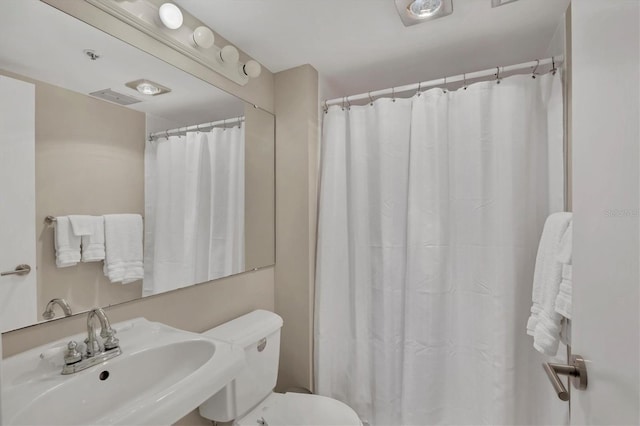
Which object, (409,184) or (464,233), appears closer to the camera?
(464,233)

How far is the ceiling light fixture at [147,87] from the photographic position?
128 centimetres

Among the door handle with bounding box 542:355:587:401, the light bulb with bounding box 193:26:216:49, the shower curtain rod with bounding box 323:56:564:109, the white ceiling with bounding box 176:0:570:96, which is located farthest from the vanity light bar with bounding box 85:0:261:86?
the door handle with bounding box 542:355:587:401

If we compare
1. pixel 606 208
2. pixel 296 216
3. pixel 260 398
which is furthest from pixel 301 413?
pixel 606 208

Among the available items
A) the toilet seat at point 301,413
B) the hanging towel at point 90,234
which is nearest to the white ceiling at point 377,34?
the hanging towel at point 90,234

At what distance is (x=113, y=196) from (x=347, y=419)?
1420 mm

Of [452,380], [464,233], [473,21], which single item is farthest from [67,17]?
[452,380]

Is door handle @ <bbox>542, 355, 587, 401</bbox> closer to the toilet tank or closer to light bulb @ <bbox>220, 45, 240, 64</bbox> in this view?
the toilet tank

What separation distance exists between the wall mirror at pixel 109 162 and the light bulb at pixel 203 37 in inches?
7.0

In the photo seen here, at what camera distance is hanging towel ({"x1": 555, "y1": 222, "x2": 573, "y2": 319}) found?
1.13 metres

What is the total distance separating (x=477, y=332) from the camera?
65.1 inches

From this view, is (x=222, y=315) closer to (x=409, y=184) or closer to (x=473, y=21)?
(x=409, y=184)

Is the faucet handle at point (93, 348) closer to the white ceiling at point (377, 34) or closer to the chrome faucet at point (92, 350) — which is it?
the chrome faucet at point (92, 350)

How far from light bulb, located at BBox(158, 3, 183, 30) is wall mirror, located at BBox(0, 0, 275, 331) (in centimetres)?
16

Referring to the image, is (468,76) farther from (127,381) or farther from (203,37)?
(127,381)
